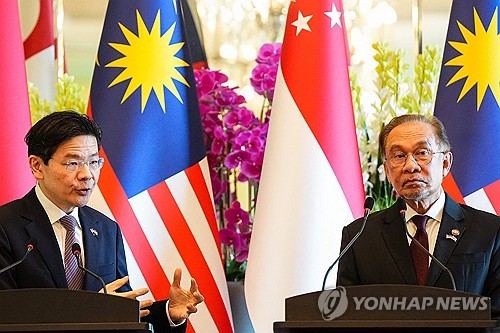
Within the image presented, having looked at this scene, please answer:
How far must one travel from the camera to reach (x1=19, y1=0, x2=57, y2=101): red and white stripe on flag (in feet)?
16.6

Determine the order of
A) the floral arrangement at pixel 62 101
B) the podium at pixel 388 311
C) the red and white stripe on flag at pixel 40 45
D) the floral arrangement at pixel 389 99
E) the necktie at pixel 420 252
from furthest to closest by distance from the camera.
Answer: the red and white stripe on flag at pixel 40 45
the floral arrangement at pixel 62 101
the floral arrangement at pixel 389 99
the necktie at pixel 420 252
the podium at pixel 388 311

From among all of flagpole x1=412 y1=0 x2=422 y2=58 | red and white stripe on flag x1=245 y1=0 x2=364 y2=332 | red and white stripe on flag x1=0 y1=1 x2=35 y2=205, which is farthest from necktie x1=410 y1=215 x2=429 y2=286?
flagpole x1=412 y1=0 x2=422 y2=58

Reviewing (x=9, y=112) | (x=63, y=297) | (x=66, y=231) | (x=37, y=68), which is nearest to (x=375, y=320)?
(x=63, y=297)

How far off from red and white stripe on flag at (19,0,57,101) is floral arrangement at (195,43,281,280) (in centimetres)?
83

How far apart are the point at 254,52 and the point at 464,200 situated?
2.44m

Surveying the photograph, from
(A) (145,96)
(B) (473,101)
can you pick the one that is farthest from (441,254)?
(A) (145,96)

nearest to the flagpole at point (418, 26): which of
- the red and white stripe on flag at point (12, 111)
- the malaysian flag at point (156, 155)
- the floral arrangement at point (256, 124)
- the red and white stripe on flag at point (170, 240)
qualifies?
the floral arrangement at point (256, 124)

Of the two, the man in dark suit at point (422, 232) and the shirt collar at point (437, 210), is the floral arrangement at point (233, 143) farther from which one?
the shirt collar at point (437, 210)

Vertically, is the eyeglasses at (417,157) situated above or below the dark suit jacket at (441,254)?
above

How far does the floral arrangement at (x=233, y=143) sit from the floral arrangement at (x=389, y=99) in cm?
51

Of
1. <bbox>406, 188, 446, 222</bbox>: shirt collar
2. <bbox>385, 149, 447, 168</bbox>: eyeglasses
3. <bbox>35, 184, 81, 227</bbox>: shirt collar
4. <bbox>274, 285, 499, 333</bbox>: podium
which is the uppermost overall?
<bbox>385, 149, 447, 168</bbox>: eyeglasses

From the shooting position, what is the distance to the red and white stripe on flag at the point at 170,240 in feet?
13.3

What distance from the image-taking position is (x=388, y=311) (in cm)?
250

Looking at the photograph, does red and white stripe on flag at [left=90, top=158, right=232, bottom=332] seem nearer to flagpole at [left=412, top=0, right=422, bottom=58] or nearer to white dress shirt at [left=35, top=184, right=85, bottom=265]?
white dress shirt at [left=35, top=184, right=85, bottom=265]
